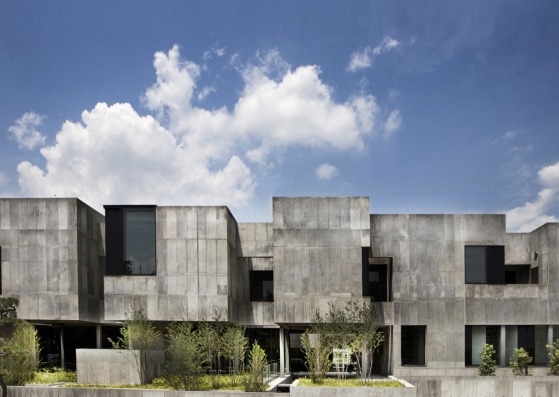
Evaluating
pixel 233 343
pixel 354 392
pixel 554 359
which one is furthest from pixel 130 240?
pixel 554 359

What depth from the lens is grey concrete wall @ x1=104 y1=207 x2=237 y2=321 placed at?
29.1 metres

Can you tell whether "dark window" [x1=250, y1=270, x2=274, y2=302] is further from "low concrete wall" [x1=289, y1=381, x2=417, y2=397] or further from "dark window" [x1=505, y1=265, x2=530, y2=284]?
"dark window" [x1=505, y1=265, x2=530, y2=284]

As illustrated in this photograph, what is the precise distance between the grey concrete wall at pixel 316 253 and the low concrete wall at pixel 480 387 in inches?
239

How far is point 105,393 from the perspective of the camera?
23453mm

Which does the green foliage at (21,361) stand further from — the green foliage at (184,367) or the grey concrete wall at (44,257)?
the green foliage at (184,367)

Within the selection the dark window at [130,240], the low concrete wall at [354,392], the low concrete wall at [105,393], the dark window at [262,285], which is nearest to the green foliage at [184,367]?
the low concrete wall at [105,393]

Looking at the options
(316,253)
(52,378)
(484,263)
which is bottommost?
(52,378)

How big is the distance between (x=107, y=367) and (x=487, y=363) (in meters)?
21.3

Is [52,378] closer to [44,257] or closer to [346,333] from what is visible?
[44,257]

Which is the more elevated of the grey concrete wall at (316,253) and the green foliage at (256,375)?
the grey concrete wall at (316,253)

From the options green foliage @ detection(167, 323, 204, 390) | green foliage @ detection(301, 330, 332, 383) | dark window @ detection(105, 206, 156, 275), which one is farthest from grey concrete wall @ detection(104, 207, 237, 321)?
green foliage @ detection(301, 330, 332, 383)

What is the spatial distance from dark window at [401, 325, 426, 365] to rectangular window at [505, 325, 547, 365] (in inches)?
214

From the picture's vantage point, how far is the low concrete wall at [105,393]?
22875 millimetres

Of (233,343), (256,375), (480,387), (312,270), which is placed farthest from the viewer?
(312,270)
